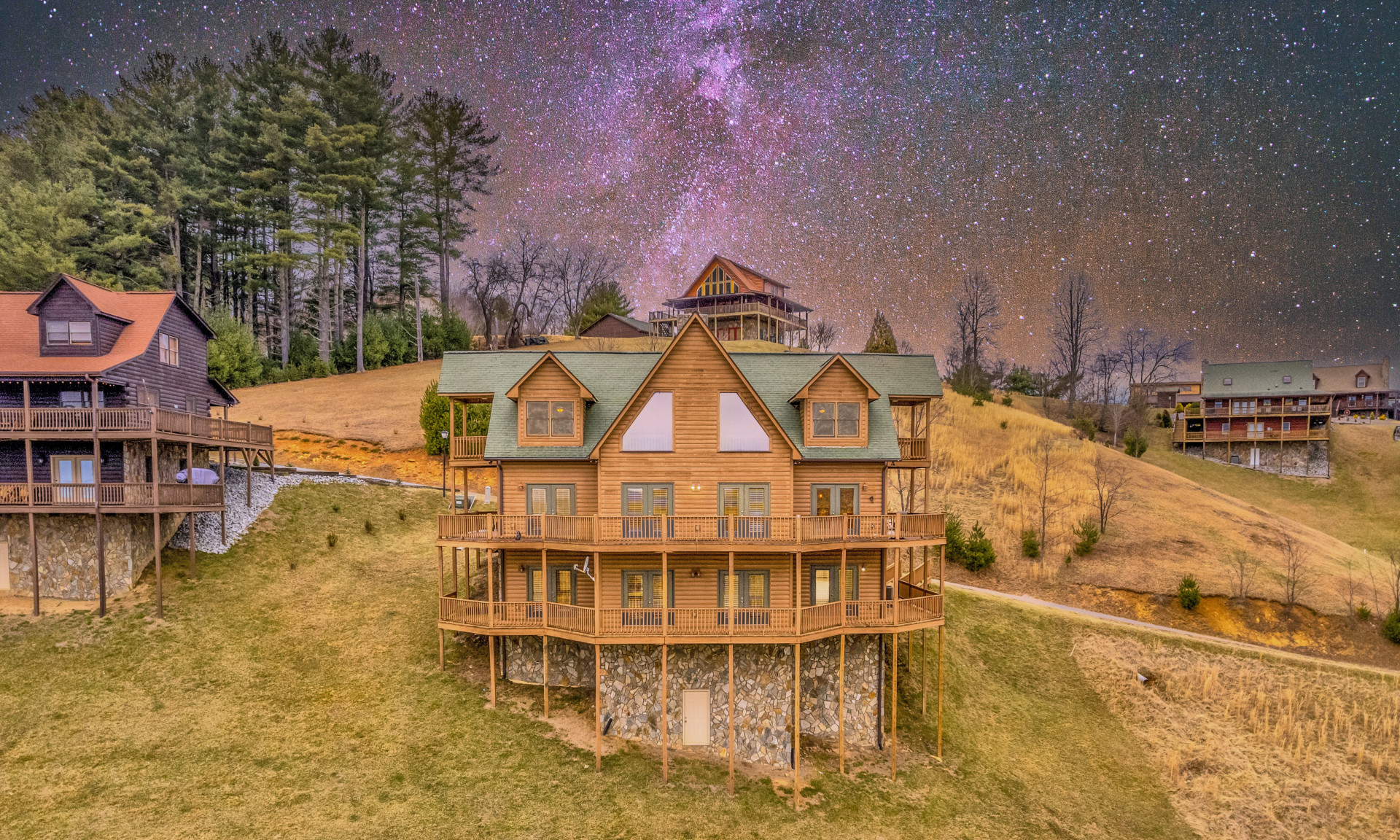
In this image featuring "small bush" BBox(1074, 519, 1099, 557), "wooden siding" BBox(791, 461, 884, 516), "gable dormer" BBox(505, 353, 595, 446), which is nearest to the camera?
"gable dormer" BBox(505, 353, 595, 446)

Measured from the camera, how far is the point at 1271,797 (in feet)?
75.7

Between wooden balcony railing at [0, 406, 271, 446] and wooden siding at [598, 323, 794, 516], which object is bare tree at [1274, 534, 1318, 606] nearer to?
wooden siding at [598, 323, 794, 516]

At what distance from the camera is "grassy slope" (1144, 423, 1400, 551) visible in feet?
165

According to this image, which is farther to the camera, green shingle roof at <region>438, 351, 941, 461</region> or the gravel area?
the gravel area

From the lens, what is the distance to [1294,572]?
3456 centimetres

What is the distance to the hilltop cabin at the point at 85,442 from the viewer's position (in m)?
23.8

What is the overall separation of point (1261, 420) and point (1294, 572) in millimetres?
35655

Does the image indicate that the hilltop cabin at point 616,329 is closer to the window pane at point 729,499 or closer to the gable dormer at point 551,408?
the gable dormer at point 551,408

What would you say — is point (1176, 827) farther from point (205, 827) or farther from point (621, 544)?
point (205, 827)

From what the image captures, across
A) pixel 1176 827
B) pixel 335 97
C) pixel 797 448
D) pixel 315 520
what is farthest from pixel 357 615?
pixel 335 97

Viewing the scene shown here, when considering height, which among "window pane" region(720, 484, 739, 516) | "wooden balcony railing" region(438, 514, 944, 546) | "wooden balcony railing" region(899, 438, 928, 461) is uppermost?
"wooden balcony railing" region(899, 438, 928, 461)

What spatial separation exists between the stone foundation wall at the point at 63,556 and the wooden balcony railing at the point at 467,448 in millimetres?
13237

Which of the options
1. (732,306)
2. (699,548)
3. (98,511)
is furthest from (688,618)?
(732,306)

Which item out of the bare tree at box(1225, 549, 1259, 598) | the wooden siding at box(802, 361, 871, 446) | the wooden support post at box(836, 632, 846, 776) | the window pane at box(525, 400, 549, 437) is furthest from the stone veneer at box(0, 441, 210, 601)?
the bare tree at box(1225, 549, 1259, 598)
